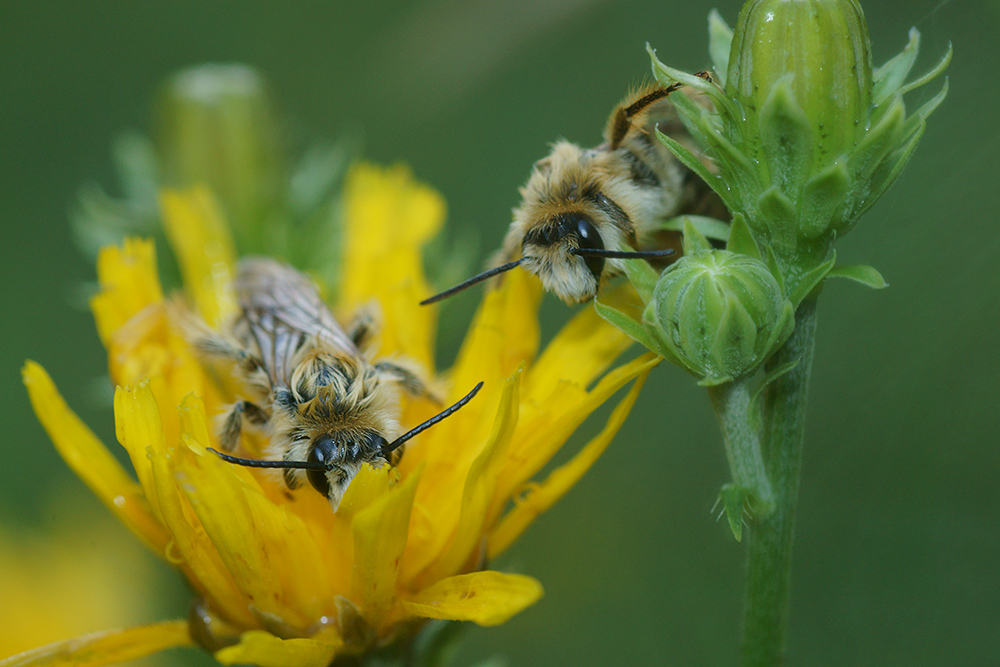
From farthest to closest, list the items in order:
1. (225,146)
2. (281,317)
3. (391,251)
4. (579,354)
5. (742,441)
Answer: (225,146), (391,251), (281,317), (579,354), (742,441)

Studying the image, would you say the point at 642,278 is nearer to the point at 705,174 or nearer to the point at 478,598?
→ the point at 705,174

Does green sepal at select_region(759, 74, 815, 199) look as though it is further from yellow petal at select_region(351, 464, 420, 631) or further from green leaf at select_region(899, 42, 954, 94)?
yellow petal at select_region(351, 464, 420, 631)

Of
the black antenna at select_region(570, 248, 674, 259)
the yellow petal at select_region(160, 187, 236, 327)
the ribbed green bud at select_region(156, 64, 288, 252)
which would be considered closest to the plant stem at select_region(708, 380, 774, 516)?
the black antenna at select_region(570, 248, 674, 259)

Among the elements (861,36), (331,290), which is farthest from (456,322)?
(861,36)

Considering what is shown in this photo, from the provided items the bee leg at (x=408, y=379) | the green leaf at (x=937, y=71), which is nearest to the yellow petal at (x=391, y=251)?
the bee leg at (x=408, y=379)

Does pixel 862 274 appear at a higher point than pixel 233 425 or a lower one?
higher

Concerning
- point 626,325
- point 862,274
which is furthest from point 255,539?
point 862,274
